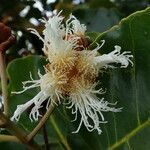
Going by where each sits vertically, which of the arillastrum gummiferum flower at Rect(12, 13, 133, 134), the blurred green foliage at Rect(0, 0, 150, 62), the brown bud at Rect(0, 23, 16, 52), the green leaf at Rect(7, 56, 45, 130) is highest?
the brown bud at Rect(0, 23, 16, 52)

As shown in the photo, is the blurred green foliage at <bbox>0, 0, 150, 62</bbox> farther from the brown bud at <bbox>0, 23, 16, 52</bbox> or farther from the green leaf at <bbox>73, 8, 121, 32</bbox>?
the brown bud at <bbox>0, 23, 16, 52</bbox>

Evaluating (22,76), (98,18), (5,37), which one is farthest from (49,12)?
(5,37)

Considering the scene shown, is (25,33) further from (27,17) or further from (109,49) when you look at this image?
(109,49)

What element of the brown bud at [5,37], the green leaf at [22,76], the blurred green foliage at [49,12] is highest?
the brown bud at [5,37]

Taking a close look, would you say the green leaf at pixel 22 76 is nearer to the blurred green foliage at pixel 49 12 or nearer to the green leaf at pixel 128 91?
the green leaf at pixel 128 91

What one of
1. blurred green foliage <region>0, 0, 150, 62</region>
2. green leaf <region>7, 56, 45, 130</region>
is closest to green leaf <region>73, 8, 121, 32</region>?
blurred green foliage <region>0, 0, 150, 62</region>

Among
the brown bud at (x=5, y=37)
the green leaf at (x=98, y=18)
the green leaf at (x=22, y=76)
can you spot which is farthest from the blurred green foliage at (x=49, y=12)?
the brown bud at (x=5, y=37)

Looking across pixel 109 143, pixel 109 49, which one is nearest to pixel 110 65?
pixel 109 49

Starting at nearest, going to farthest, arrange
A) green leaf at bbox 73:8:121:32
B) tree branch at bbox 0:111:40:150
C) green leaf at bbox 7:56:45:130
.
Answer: tree branch at bbox 0:111:40:150 → green leaf at bbox 7:56:45:130 → green leaf at bbox 73:8:121:32
